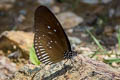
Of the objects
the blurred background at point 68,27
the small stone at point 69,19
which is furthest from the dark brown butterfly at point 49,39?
the small stone at point 69,19

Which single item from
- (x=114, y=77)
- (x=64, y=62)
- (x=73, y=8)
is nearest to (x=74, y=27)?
(x=73, y=8)

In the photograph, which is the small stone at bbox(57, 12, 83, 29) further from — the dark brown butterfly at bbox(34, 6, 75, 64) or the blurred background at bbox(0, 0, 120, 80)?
the dark brown butterfly at bbox(34, 6, 75, 64)

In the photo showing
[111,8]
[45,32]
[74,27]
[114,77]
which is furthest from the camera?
[111,8]

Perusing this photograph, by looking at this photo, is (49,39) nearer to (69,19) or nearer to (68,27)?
(68,27)

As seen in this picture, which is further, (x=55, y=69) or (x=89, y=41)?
(x=89, y=41)

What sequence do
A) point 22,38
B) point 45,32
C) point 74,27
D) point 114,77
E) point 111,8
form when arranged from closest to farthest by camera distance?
point 114,77, point 45,32, point 22,38, point 74,27, point 111,8

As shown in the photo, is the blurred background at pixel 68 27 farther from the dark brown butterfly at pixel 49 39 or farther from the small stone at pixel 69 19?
the dark brown butterfly at pixel 49 39

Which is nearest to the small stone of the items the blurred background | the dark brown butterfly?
the blurred background

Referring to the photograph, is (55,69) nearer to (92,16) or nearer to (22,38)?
(22,38)
